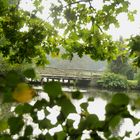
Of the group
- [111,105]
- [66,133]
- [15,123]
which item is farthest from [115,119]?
[15,123]

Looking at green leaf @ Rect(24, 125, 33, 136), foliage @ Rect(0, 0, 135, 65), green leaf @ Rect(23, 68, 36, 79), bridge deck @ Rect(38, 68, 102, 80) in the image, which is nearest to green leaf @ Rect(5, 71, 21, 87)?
green leaf @ Rect(23, 68, 36, 79)

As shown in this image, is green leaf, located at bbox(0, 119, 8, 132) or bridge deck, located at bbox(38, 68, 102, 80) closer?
green leaf, located at bbox(0, 119, 8, 132)

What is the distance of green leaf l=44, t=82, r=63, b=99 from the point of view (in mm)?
690

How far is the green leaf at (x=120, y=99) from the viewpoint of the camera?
0.69 m

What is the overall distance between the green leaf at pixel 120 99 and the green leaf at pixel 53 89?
129 mm

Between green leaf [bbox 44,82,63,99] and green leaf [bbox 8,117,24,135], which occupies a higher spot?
green leaf [bbox 44,82,63,99]

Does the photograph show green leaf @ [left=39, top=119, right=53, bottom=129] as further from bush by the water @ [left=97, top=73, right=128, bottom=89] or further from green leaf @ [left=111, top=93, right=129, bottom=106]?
bush by the water @ [left=97, top=73, right=128, bottom=89]

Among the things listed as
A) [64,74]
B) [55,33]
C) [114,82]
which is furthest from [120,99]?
[64,74]

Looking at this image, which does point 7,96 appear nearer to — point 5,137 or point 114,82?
point 5,137

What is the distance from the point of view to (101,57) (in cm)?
425

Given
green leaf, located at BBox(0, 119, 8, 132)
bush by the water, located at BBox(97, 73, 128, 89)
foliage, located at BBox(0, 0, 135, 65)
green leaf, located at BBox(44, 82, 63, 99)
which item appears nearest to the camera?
green leaf, located at BBox(44, 82, 63, 99)

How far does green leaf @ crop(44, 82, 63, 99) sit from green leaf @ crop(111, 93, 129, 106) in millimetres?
129

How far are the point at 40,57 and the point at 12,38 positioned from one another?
564mm

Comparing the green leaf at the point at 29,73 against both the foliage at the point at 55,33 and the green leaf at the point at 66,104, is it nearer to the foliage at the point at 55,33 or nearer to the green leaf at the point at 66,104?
the green leaf at the point at 66,104
